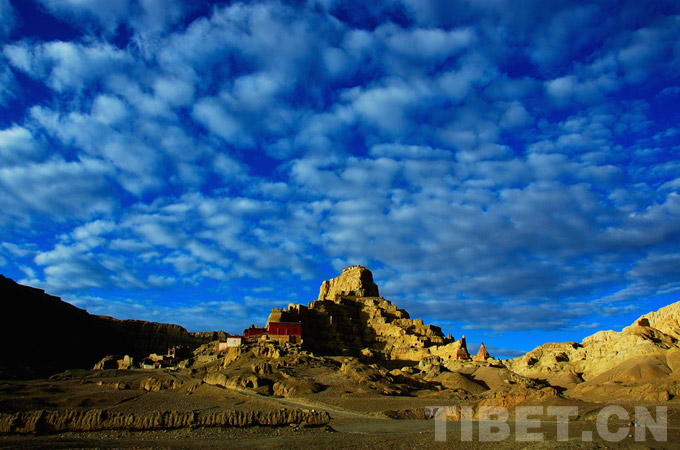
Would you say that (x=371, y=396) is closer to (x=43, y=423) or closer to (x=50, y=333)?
(x=43, y=423)

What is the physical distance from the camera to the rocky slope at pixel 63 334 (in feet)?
291

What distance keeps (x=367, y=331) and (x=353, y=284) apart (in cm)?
2104

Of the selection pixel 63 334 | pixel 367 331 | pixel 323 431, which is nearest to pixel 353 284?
pixel 367 331

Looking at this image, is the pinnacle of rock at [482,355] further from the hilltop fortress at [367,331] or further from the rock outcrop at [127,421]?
the rock outcrop at [127,421]

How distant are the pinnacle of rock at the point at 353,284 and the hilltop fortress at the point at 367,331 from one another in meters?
4.97

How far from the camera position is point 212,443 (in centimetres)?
2039

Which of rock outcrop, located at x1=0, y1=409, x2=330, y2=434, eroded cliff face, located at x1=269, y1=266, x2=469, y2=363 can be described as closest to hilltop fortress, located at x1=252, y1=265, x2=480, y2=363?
eroded cliff face, located at x1=269, y1=266, x2=469, y2=363

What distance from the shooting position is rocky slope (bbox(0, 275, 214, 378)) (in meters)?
88.6

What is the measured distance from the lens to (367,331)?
88000 millimetres

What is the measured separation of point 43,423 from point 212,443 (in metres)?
11.0

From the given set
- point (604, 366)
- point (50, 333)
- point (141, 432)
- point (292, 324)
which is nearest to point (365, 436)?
point (141, 432)

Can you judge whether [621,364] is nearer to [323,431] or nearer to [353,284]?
[323,431]

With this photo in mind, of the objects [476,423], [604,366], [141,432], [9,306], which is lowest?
[141,432]

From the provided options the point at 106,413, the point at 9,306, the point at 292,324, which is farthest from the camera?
the point at 9,306
